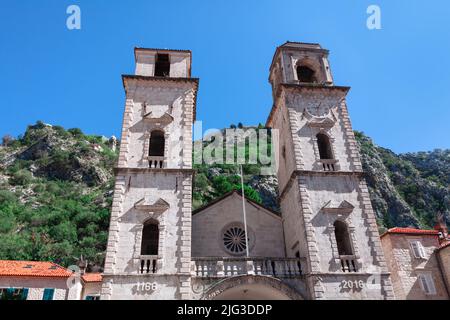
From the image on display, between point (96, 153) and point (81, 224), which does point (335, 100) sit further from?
point (96, 153)

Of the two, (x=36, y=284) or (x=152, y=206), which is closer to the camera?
(x=152, y=206)

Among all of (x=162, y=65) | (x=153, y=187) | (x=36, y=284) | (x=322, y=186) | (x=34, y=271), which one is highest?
(x=162, y=65)

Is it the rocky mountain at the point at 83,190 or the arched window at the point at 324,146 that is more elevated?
the rocky mountain at the point at 83,190

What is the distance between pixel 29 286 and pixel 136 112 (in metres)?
14.4

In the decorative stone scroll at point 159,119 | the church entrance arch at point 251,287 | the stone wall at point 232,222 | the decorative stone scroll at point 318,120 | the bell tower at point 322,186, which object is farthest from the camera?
the decorative stone scroll at point 318,120

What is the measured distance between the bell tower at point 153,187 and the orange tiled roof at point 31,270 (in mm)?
12071

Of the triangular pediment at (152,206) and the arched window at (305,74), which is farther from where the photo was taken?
the arched window at (305,74)

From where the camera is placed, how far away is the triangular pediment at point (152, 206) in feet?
53.1

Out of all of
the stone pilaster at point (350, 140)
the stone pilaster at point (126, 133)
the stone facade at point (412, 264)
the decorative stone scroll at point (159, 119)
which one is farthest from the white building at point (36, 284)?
the stone facade at point (412, 264)

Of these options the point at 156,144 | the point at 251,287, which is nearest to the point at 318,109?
the point at 156,144

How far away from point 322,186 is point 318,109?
483 centimetres

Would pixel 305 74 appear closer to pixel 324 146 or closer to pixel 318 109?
pixel 318 109

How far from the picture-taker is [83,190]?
70.2m

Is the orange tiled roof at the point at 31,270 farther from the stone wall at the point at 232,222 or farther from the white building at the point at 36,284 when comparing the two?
the stone wall at the point at 232,222
